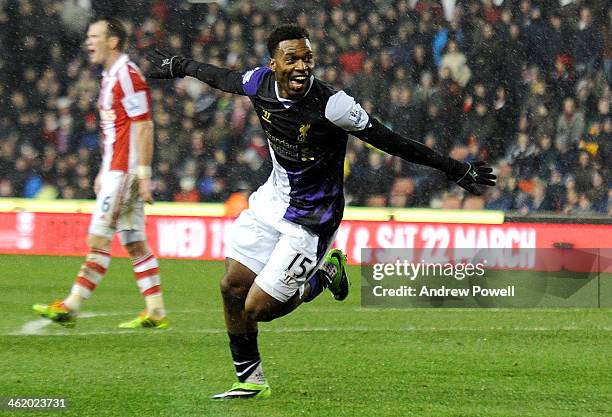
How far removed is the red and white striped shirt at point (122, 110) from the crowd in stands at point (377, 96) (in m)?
7.40

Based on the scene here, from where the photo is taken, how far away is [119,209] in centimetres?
867

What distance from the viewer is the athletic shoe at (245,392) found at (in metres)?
6.34

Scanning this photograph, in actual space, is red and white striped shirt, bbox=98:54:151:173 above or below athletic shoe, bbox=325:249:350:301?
above

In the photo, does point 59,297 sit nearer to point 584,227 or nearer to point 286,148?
point 286,148

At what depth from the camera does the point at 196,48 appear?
1750 centimetres

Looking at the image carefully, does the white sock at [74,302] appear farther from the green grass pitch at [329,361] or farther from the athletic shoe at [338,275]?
the athletic shoe at [338,275]

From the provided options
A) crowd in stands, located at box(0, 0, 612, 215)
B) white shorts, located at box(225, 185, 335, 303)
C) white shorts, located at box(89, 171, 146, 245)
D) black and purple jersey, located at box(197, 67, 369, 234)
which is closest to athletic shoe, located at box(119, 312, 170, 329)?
white shorts, located at box(89, 171, 146, 245)

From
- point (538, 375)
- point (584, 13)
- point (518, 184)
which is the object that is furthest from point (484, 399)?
point (584, 13)

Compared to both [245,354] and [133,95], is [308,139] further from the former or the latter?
[133,95]

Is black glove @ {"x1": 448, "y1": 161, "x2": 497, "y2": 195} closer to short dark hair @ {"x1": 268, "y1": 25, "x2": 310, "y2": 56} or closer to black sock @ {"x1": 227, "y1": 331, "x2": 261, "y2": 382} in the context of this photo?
short dark hair @ {"x1": 268, "y1": 25, "x2": 310, "y2": 56}

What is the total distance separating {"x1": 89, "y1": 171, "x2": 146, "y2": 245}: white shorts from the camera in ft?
28.3

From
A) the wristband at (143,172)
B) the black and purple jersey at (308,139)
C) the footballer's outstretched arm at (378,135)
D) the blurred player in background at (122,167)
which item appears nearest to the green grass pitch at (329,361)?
the blurred player in background at (122,167)

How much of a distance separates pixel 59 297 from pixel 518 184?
24.6 ft

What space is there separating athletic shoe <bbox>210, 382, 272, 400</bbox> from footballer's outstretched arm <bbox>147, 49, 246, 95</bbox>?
61.9 inches
